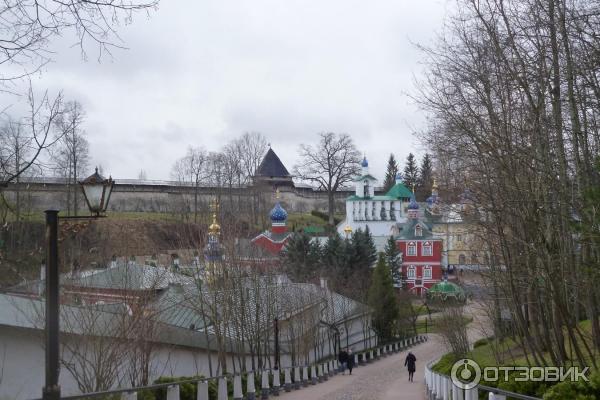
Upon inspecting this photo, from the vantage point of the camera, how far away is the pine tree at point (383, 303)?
39.6 metres

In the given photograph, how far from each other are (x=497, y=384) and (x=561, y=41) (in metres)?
5.29

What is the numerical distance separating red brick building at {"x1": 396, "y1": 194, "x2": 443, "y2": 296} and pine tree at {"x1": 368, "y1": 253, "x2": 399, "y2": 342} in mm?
20137

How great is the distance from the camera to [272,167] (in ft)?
285

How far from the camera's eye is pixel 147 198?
74438mm

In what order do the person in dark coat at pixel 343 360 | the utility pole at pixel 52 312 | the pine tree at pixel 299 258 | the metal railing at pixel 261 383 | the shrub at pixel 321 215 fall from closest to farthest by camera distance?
the utility pole at pixel 52 312 < the metal railing at pixel 261 383 < the person in dark coat at pixel 343 360 < the pine tree at pixel 299 258 < the shrub at pixel 321 215

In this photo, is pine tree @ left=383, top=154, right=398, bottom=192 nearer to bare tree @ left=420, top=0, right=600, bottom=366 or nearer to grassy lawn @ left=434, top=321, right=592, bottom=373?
grassy lawn @ left=434, top=321, right=592, bottom=373

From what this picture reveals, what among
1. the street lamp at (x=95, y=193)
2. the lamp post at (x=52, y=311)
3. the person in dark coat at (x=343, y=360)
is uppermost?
the street lamp at (x=95, y=193)

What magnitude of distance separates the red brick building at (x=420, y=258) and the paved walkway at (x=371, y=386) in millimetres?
29331

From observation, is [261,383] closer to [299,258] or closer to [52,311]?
[52,311]

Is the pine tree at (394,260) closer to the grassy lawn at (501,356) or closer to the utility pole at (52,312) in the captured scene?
the grassy lawn at (501,356)

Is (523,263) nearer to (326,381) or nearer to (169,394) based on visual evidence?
(169,394)

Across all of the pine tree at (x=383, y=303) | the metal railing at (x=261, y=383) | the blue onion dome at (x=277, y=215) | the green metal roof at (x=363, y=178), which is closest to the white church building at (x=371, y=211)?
the green metal roof at (x=363, y=178)

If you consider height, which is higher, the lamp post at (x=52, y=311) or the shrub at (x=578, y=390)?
the lamp post at (x=52, y=311)

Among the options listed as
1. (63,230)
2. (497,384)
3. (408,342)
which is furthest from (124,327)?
(408,342)
